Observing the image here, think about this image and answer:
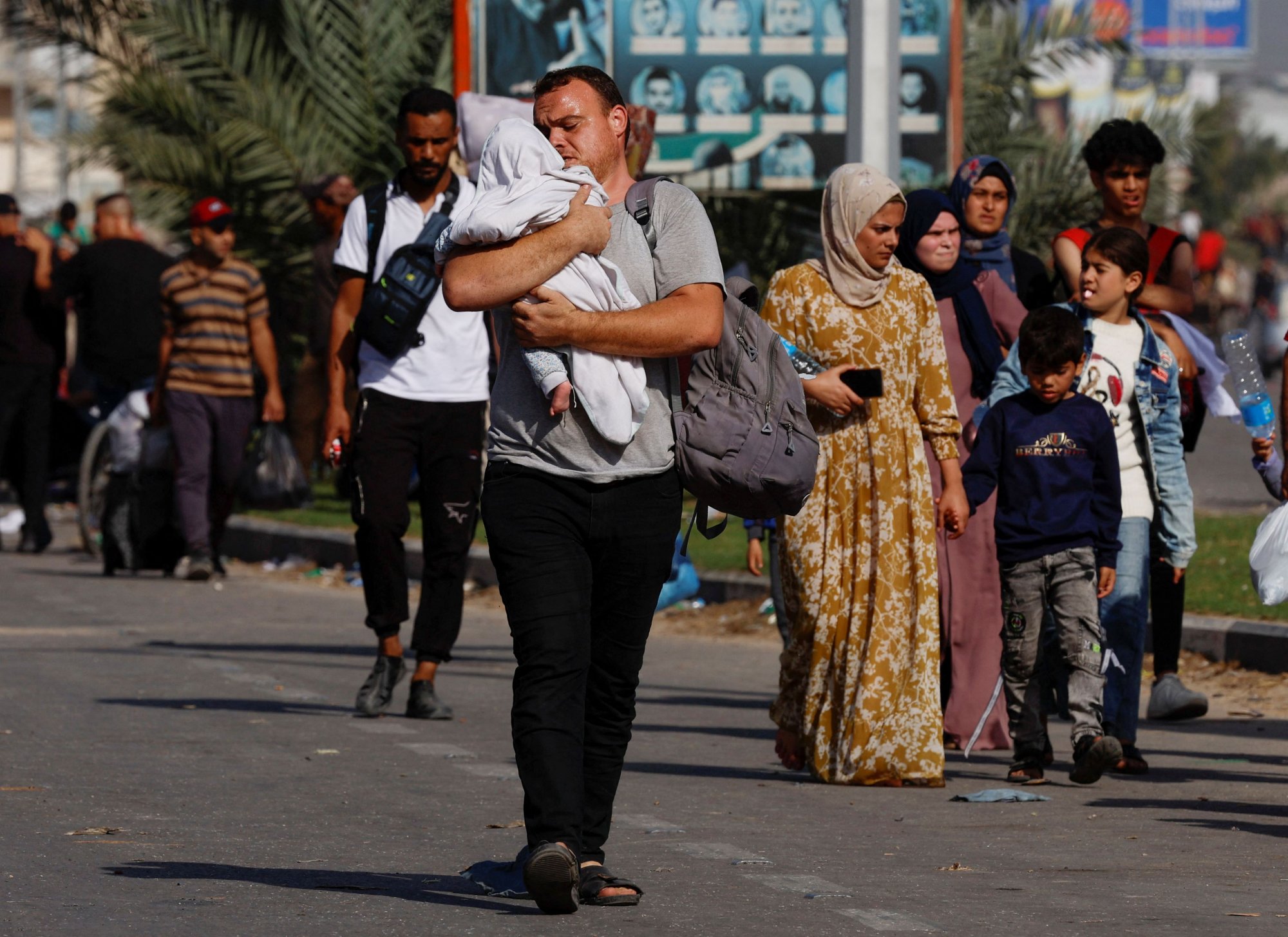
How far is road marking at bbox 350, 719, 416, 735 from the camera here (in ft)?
27.3

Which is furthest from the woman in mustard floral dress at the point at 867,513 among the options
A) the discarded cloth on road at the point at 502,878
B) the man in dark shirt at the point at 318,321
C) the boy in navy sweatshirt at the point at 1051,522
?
the man in dark shirt at the point at 318,321

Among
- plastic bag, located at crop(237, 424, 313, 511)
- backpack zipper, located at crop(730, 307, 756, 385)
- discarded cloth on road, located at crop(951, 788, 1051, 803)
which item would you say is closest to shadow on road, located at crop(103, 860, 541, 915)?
backpack zipper, located at crop(730, 307, 756, 385)

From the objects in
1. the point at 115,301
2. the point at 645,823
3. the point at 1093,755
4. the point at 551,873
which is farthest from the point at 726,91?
the point at 551,873

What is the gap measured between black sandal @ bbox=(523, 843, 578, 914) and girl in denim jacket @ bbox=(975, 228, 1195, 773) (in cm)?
307

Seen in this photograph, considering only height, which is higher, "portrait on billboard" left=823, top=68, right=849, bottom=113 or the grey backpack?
"portrait on billboard" left=823, top=68, right=849, bottom=113

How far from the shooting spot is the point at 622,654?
17.4 feet

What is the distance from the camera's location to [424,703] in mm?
8633

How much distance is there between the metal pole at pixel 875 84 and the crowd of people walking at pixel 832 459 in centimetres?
127

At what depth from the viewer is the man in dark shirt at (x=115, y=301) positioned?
52.6 ft

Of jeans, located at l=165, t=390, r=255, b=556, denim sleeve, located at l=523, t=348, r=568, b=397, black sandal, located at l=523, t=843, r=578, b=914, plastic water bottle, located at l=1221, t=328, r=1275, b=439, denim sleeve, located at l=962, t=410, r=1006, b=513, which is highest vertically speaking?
denim sleeve, located at l=523, t=348, r=568, b=397

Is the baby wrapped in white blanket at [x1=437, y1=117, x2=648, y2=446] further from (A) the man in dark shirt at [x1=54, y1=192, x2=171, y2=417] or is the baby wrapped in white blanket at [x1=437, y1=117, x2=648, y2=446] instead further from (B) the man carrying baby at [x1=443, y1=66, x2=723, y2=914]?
(A) the man in dark shirt at [x1=54, y1=192, x2=171, y2=417]

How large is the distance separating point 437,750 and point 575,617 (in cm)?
284

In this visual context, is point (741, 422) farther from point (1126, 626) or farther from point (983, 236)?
point (983, 236)

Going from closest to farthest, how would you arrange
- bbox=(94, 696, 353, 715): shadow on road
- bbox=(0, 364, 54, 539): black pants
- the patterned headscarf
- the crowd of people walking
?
the crowd of people walking < the patterned headscarf < bbox=(94, 696, 353, 715): shadow on road < bbox=(0, 364, 54, 539): black pants
